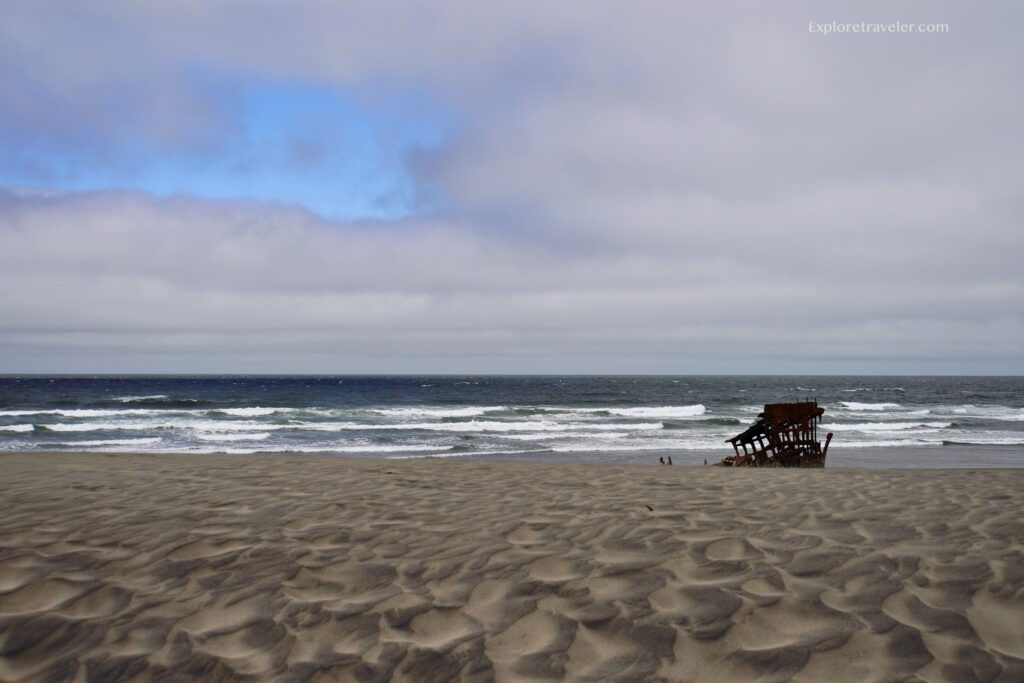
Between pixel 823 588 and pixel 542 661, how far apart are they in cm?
196

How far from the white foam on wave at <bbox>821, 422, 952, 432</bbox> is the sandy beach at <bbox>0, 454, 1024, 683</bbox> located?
3111cm

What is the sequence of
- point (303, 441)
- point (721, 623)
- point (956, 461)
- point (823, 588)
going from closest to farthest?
point (721, 623), point (823, 588), point (956, 461), point (303, 441)

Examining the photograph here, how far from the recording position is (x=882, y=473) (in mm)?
10375

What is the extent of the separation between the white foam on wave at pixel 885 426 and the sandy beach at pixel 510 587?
31108 millimetres

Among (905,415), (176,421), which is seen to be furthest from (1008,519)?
(905,415)

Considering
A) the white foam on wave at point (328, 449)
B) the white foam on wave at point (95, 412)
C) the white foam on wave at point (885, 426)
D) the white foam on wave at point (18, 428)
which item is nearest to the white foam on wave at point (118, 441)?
the white foam on wave at point (328, 449)

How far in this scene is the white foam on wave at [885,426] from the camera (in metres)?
35.1

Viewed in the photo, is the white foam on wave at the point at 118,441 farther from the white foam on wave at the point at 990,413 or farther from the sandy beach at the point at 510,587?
the white foam on wave at the point at 990,413

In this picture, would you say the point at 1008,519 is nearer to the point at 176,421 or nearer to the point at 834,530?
the point at 834,530

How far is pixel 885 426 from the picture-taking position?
3678cm

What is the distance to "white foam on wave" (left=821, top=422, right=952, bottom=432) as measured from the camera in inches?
1383

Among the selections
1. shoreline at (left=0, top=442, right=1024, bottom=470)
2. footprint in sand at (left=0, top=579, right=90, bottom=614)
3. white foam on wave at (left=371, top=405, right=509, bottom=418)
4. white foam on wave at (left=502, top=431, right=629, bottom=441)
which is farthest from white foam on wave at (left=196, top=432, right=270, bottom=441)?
footprint in sand at (left=0, top=579, right=90, bottom=614)

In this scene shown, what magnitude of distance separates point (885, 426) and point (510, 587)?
127 feet

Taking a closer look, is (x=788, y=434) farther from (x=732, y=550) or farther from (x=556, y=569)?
(x=556, y=569)
